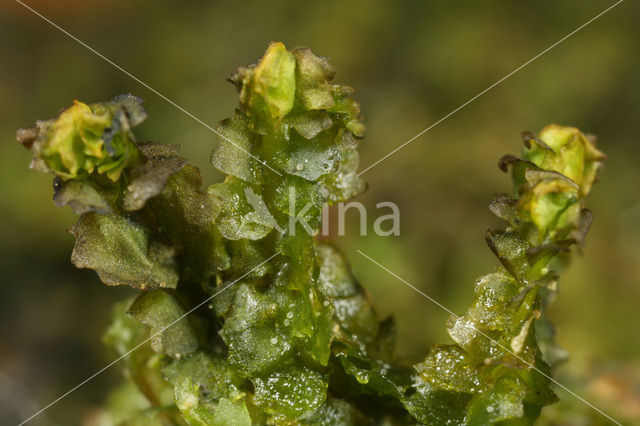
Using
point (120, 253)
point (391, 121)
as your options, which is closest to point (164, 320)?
point (120, 253)

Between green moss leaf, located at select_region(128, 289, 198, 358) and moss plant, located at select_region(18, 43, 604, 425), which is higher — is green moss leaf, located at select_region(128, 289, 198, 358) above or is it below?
below

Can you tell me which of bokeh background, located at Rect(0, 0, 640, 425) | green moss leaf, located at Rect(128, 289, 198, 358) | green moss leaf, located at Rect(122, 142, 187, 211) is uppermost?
bokeh background, located at Rect(0, 0, 640, 425)

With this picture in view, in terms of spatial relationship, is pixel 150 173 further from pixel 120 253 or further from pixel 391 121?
pixel 391 121

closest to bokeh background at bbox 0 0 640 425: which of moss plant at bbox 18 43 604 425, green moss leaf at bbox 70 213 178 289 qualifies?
moss plant at bbox 18 43 604 425

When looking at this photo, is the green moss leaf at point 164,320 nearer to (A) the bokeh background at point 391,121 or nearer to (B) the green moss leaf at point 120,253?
(B) the green moss leaf at point 120,253

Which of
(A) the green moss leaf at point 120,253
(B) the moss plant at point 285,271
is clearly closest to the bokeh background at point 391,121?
(B) the moss plant at point 285,271

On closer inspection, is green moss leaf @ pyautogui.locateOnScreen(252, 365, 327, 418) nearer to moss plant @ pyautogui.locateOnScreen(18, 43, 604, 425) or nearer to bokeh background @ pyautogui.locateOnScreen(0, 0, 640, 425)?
moss plant @ pyautogui.locateOnScreen(18, 43, 604, 425)
